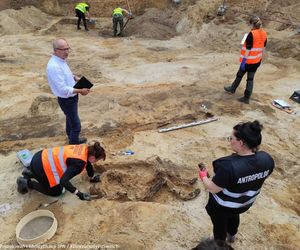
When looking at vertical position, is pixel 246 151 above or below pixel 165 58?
above

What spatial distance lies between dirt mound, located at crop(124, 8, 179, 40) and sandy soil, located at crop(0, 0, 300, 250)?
91 millimetres

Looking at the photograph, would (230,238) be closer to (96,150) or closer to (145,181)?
(145,181)

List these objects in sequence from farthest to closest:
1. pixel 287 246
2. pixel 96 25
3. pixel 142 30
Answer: pixel 96 25 < pixel 142 30 < pixel 287 246

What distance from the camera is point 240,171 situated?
2654 millimetres

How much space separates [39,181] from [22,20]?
1296cm

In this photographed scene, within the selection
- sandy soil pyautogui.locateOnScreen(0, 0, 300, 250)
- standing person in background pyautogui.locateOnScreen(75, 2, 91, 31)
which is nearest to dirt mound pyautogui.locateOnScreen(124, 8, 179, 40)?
sandy soil pyautogui.locateOnScreen(0, 0, 300, 250)

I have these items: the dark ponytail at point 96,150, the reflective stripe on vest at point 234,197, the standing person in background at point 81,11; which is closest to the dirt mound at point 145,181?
the dark ponytail at point 96,150

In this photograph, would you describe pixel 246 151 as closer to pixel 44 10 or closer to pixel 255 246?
pixel 255 246

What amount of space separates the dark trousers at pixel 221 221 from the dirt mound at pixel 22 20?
13.7m

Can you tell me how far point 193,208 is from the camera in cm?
435

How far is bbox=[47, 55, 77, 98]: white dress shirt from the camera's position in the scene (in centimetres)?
468

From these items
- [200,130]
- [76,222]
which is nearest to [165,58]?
[200,130]

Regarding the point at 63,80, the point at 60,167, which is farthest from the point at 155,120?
the point at 60,167

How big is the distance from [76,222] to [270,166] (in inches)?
101
